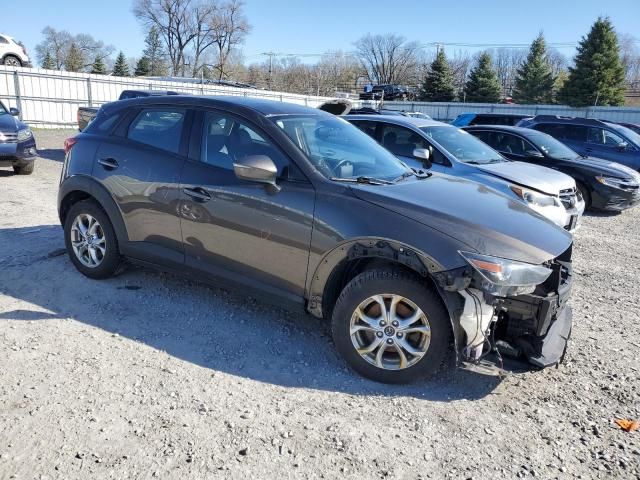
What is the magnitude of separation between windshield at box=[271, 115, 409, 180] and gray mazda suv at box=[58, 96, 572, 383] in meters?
0.02

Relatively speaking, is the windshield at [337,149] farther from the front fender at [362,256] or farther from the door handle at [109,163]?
the door handle at [109,163]

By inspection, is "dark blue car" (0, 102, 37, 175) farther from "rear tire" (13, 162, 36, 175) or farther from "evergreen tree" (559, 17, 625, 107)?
"evergreen tree" (559, 17, 625, 107)

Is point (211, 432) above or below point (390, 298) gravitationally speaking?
below

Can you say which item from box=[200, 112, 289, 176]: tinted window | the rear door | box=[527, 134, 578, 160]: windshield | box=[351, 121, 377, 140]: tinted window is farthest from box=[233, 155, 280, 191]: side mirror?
box=[527, 134, 578, 160]: windshield

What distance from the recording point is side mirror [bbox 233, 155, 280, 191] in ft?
11.4

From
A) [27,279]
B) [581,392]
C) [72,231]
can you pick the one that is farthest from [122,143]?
[581,392]

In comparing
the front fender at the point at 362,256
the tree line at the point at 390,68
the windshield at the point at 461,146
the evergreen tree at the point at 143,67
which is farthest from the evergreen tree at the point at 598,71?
the evergreen tree at the point at 143,67

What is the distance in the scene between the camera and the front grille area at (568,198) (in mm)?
7301

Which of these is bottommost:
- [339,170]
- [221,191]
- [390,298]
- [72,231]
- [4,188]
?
[4,188]

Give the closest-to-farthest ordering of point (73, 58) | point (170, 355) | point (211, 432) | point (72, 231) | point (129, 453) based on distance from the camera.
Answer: point (129, 453) < point (211, 432) < point (170, 355) < point (72, 231) < point (73, 58)

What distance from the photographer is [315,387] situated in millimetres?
3277

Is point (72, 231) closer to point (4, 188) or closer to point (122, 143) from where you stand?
point (122, 143)

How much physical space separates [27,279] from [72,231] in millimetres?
596

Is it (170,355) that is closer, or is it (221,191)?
(170,355)
